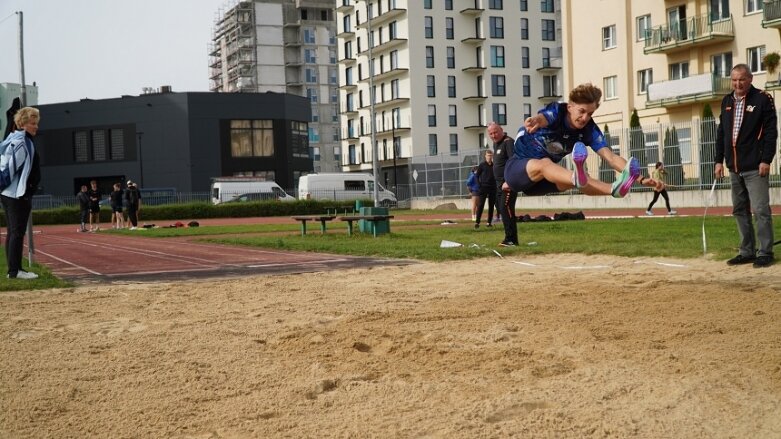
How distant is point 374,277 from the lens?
37.3ft

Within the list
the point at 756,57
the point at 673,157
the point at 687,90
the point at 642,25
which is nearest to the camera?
the point at 673,157

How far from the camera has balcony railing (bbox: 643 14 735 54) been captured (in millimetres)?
44688

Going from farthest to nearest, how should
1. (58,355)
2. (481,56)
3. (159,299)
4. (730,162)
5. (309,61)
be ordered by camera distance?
(309,61), (481,56), (730,162), (159,299), (58,355)

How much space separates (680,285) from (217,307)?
5095mm

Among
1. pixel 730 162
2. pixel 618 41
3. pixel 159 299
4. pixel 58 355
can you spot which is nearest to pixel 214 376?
pixel 58 355

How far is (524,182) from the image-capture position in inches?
362

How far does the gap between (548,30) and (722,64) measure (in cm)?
4332

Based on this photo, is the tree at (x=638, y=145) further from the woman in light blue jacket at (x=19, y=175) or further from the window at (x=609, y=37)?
the woman in light blue jacket at (x=19, y=175)

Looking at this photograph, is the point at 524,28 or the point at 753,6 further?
the point at 524,28

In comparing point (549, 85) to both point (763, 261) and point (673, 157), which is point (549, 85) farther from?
point (763, 261)

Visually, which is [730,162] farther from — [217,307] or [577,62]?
[577,62]

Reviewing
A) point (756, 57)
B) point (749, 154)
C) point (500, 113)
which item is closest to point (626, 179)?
point (749, 154)

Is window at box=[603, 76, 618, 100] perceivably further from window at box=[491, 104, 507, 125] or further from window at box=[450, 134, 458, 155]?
window at box=[491, 104, 507, 125]

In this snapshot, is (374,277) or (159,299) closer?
(159,299)
